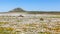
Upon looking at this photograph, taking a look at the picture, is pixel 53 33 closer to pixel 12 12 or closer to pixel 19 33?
pixel 19 33

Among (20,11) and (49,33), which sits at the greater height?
(49,33)

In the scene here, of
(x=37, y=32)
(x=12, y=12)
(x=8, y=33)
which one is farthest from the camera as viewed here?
(x=12, y=12)

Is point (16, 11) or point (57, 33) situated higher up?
point (57, 33)

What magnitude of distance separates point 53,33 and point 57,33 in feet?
1.54

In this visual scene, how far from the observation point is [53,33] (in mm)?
31719

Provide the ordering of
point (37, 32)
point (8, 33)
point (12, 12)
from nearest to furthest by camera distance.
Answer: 1. point (8, 33)
2. point (37, 32)
3. point (12, 12)

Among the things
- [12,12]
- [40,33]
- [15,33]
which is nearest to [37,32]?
[40,33]

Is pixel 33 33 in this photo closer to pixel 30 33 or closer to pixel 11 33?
pixel 30 33

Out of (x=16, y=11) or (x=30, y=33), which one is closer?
(x=30, y=33)

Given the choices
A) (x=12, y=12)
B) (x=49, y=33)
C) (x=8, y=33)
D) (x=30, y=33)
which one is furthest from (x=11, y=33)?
(x=12, y=12)

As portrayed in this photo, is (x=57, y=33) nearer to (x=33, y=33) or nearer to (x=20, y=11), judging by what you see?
(x=33, y=33)

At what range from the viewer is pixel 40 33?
31547 mm

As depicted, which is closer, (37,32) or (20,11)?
(37,32)

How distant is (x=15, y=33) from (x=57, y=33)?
499 centimetres
